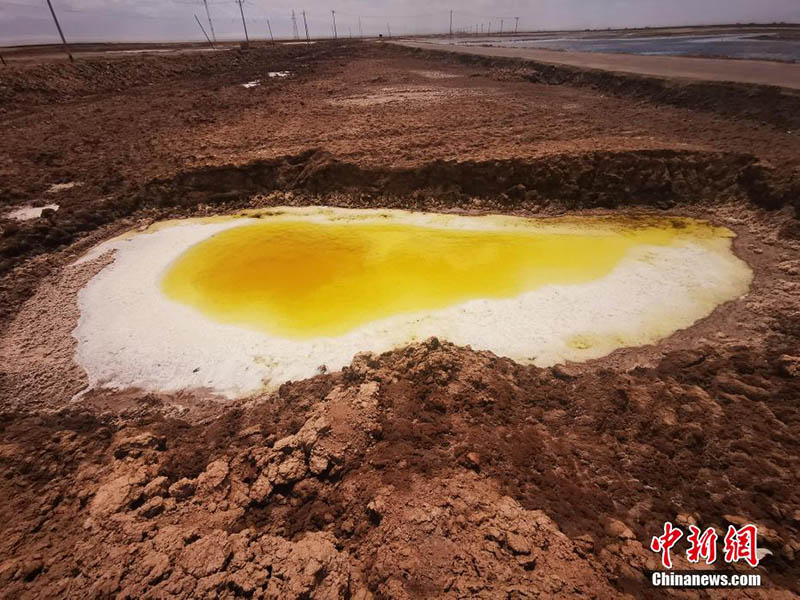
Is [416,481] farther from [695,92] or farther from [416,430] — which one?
[695,92]

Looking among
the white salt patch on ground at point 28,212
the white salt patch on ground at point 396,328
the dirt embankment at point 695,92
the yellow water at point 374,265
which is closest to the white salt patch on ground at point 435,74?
the dirt embankment at point 695,92

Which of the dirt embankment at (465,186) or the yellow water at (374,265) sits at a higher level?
the dirt embankment at (465,186)

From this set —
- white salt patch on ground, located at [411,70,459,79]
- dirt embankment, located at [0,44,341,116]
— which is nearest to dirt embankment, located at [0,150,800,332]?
dirt embankment, located at [0,44,341,116]

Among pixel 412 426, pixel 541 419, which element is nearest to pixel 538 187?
pixel 541 419

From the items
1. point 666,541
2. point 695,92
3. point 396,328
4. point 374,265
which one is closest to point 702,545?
point 666,541

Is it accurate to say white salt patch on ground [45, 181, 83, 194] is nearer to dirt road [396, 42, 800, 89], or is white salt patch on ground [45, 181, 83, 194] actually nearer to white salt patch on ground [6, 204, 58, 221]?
white salt patch on ground [6, 204, 58, 221]

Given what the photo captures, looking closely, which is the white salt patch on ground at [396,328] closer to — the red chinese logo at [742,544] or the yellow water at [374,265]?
the yellow water at [374,265]
